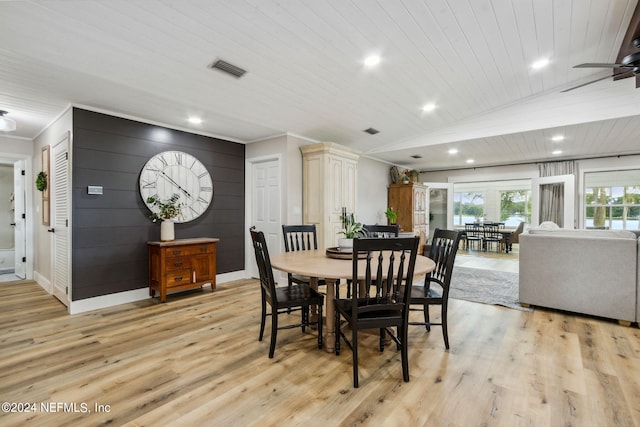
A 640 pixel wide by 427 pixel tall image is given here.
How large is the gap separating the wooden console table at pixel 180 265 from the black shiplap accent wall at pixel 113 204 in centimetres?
24

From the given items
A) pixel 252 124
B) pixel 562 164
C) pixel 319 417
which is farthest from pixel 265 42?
pixel 562 164

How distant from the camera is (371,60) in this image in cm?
303

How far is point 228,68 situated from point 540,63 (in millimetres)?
3502

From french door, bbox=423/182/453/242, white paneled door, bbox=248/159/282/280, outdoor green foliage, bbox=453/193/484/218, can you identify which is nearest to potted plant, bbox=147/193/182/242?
white paneled door, bbox=248/159/282/280

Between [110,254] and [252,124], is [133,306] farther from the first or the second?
[252,124]

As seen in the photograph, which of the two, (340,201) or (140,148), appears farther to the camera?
(340,201)

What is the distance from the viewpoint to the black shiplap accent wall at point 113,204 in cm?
345

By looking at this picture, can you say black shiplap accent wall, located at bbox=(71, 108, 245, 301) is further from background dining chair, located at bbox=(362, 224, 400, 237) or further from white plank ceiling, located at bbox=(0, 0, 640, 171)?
background dining chair, located at bbox=(362, 224, 400, 237)

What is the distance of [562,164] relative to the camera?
6844mm

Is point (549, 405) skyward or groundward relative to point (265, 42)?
groundward

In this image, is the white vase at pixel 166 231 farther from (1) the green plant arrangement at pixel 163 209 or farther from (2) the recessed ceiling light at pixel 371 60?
(2) the recessed ceiling light at pixel 371 60

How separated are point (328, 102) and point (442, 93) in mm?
1532

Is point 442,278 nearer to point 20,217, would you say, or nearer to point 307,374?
point 307,374

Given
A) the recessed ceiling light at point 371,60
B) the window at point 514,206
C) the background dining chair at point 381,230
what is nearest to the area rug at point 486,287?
the background dining chair at point 381,230
